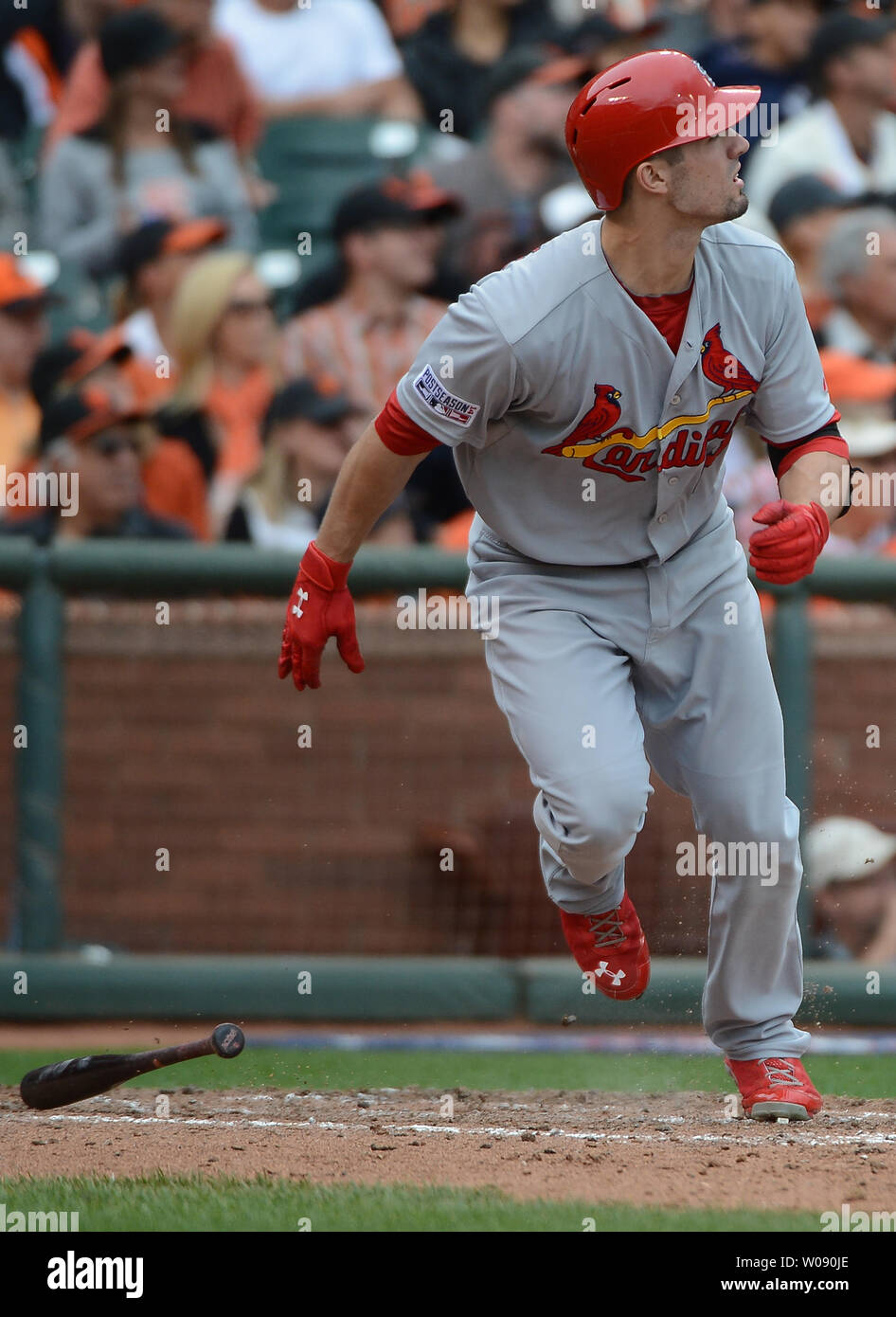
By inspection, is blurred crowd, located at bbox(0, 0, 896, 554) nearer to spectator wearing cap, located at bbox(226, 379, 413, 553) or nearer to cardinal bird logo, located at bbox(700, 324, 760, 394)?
spectator wearing cap, located at bbox(226, 379, 413, 553)

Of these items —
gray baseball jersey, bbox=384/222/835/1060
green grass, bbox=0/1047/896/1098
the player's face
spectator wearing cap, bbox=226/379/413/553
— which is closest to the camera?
the player's face

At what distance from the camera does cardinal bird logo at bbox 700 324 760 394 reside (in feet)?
11.1

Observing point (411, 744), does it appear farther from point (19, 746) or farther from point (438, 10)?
point (438, 10)

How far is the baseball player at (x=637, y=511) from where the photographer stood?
3.28m

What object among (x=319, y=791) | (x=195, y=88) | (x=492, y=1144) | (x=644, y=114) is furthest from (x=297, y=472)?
(x=492, y=1144)

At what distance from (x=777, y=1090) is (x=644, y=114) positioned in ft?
6.51

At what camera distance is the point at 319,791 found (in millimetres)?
5348

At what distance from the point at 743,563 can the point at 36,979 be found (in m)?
2.49

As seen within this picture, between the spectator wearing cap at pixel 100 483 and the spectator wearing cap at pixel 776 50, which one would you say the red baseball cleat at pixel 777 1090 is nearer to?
the spectator wearing cap at pixel 100 483

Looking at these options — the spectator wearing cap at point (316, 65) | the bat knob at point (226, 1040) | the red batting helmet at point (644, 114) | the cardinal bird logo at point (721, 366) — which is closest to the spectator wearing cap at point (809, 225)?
the spectator wearing cap at point (316, 65)

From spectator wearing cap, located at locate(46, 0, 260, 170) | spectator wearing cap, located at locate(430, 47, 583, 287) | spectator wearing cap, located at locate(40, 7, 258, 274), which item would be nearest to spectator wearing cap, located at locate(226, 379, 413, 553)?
spectator wearing cap, located at locate(430, 47, 583, 287)

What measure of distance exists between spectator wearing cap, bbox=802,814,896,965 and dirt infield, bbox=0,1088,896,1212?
1040 millimetres

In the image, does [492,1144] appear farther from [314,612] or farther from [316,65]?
[316,65]

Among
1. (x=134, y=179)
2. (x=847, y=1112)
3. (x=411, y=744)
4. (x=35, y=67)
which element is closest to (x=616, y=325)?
(x=847, y=1112)
